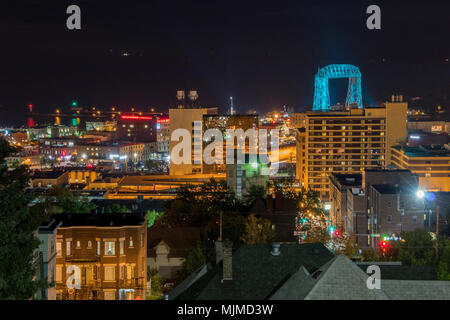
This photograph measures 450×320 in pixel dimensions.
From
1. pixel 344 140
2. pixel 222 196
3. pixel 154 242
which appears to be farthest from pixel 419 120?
pixel 154 242

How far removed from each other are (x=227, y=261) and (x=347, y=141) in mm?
44761

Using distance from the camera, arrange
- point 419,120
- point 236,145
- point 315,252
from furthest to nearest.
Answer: point 419,120
point 236,145
point 315,252

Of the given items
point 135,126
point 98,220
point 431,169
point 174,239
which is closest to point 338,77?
point 431,169

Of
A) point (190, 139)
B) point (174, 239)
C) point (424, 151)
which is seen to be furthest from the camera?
point (190, 139)

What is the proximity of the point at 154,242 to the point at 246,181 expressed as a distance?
12.9 m

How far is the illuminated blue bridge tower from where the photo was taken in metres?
70.2

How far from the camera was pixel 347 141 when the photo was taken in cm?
5366

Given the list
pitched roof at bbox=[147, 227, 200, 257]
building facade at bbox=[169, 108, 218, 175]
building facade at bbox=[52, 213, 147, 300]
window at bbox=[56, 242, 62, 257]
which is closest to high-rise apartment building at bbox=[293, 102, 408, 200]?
building facade at bbox=[169, 108, 218, 175]

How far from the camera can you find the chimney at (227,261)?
32.5 ft

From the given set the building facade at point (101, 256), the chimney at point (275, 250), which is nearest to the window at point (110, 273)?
the building facade at point (101, 256)

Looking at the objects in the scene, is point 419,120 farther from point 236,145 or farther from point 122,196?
point 122,196

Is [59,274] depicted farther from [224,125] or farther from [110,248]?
[224,125]

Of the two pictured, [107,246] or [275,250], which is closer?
[275,250]

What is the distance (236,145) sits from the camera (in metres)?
51.4
